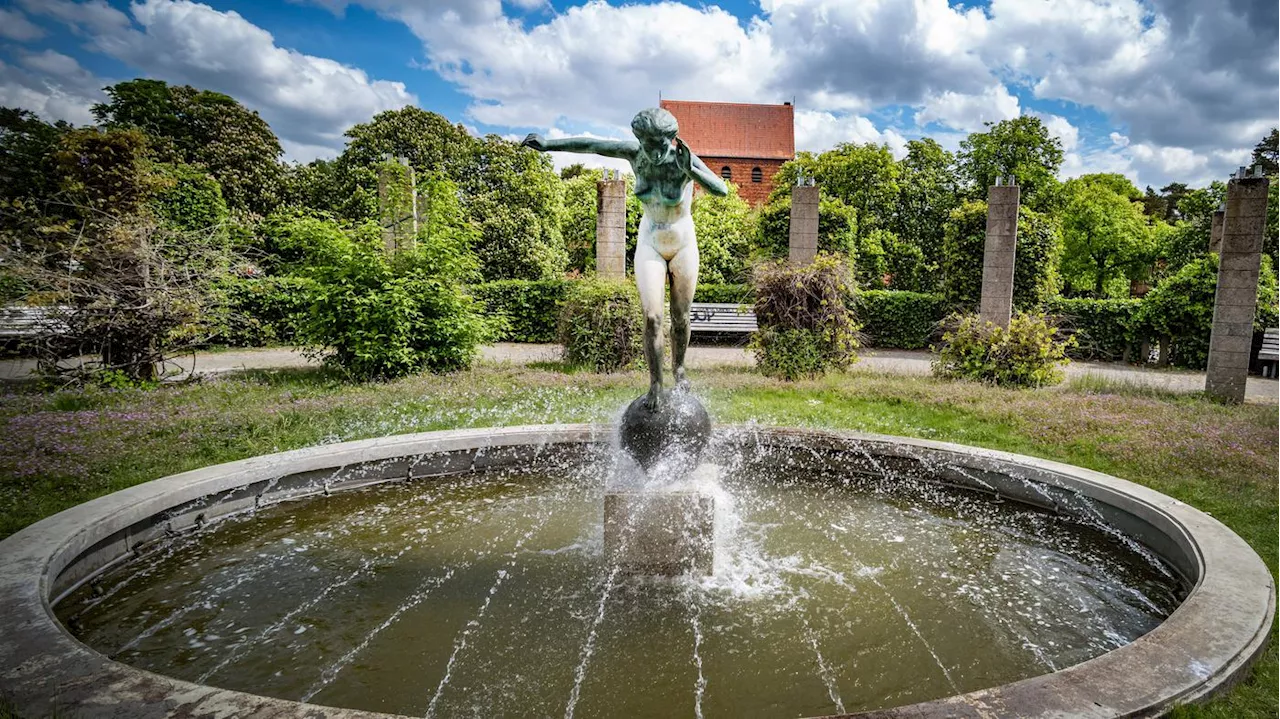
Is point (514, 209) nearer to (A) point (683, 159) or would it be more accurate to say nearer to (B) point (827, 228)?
(B) point (827, 228)

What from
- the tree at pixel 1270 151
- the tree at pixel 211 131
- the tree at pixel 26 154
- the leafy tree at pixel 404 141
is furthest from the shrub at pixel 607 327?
the tree at pixel 1270 151

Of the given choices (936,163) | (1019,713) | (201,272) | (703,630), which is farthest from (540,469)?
(936,163)

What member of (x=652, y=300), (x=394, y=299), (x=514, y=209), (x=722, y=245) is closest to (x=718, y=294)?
(x=722, y=245)

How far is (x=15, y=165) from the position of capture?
61.8 feet

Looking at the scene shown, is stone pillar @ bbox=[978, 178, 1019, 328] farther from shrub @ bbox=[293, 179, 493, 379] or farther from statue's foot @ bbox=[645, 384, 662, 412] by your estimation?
statue's foot @ bbox=[645, 384, 662, 412]

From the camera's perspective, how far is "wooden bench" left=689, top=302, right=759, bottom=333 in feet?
60.2

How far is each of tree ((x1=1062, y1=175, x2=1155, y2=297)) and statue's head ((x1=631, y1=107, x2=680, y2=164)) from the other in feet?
99.9

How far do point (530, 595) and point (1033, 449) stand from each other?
5193 mm

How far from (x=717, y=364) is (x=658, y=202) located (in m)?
9.01

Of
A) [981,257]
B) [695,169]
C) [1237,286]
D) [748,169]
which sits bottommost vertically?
[1237,286]

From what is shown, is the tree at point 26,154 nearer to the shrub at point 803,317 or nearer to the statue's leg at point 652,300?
the shrub at point 803,317

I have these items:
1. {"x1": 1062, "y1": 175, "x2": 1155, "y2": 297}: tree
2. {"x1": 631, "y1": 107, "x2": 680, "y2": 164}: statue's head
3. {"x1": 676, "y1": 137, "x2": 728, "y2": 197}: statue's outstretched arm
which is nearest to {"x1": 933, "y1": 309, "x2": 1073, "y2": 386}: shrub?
{"x1": 676, "y1": 137, "x2": 728, "y2": 197}: statue's outstretched arm

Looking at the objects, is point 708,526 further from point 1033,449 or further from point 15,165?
point 15,165

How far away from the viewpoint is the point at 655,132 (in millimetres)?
3930
